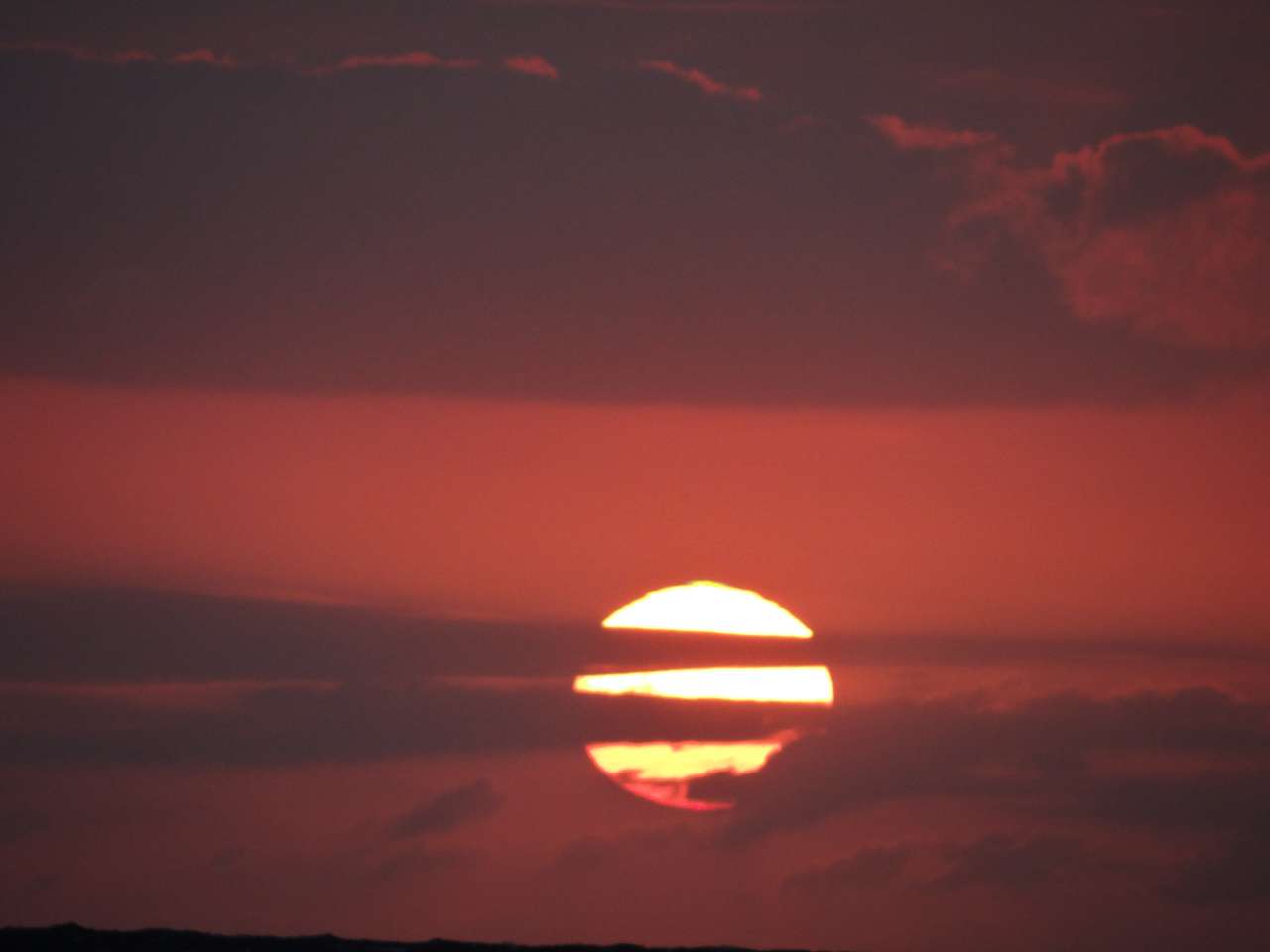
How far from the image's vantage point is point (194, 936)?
3350 centimetres

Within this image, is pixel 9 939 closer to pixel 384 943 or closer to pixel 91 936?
pixel 91 936

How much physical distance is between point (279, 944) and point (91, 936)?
11.5ft

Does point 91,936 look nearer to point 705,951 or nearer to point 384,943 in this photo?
Answer: point 384,943

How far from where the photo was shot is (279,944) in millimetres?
33375

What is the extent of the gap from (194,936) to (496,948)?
5746mm

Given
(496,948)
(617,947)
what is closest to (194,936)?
(496,948)

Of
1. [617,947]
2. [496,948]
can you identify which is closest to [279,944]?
[496,948]

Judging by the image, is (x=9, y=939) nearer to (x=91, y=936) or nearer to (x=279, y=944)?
(x=91, y=936)

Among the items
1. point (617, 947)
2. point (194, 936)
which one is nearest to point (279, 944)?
point (194, 936)

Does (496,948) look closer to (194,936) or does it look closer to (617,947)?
(617,947)

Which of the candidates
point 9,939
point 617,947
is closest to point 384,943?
point 617,947

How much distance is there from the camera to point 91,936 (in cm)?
3312

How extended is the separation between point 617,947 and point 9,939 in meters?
11.3

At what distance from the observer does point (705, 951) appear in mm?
33688
